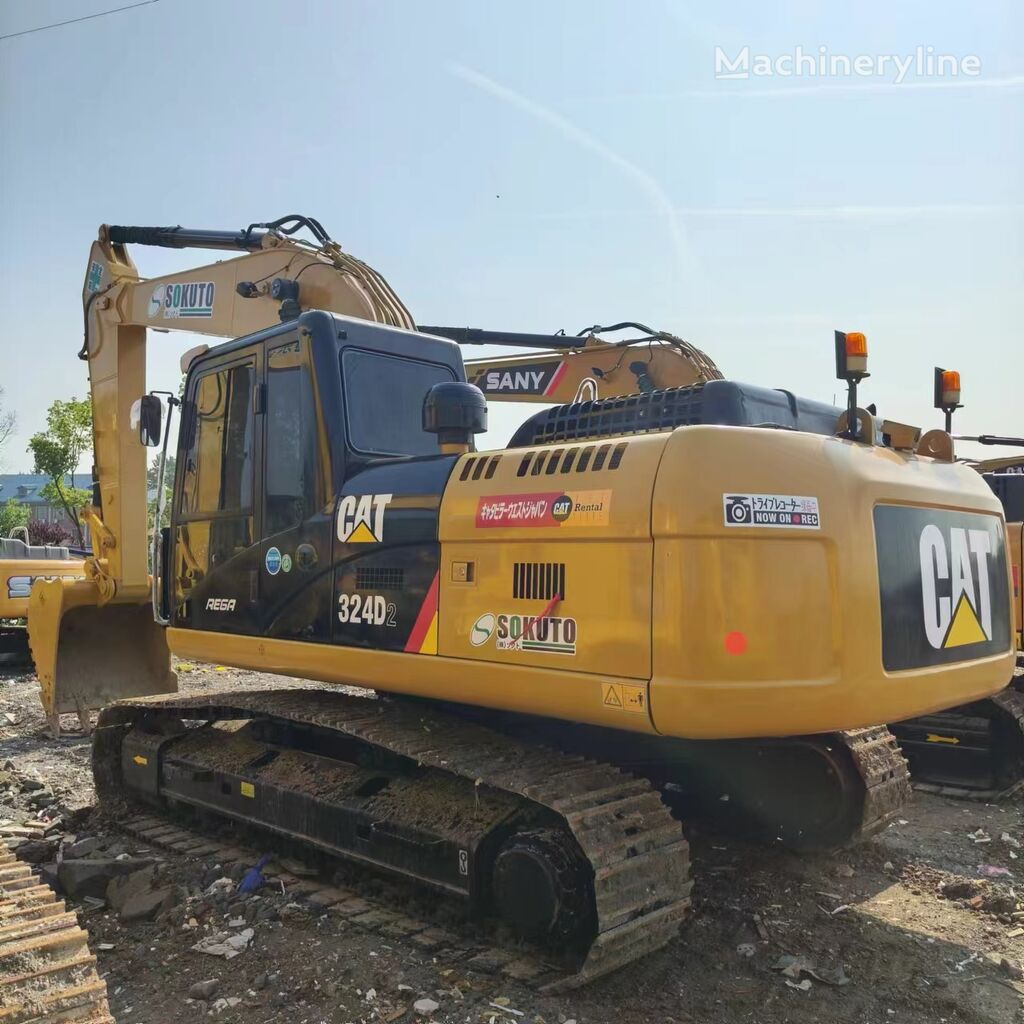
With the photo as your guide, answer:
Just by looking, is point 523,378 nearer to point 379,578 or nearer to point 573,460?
point 379,578

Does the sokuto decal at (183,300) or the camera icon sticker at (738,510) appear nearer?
the camera icon sticker at (738,510)

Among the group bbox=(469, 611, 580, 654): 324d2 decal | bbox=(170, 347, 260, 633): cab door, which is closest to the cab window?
bbox=(170, 347, 260, 633): cab door

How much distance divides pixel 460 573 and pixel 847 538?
1510 millimetres

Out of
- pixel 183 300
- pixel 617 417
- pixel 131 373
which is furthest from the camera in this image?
pixel 131 373

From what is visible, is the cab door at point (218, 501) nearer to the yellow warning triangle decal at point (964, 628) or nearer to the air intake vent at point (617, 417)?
the air intake vent at point (617, 417)

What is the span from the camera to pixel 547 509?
3818 millimetres

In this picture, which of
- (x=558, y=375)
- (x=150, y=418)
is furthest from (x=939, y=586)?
(x=558, y=375)

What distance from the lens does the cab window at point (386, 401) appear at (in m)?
4.87

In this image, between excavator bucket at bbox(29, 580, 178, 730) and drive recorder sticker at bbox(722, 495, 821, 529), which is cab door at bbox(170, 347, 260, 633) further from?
excavator bucket at bbox(29, 580, 178, 730)

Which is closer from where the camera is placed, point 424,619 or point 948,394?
point 424,619

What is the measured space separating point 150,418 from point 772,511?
3.66 meters

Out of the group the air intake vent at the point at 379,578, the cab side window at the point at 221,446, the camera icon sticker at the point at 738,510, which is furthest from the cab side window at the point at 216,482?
the camera icon sticker at the point at 738,510

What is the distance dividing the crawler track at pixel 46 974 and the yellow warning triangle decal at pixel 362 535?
6.27 ft

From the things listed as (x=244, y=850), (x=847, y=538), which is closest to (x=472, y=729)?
(x=244, y=850)
